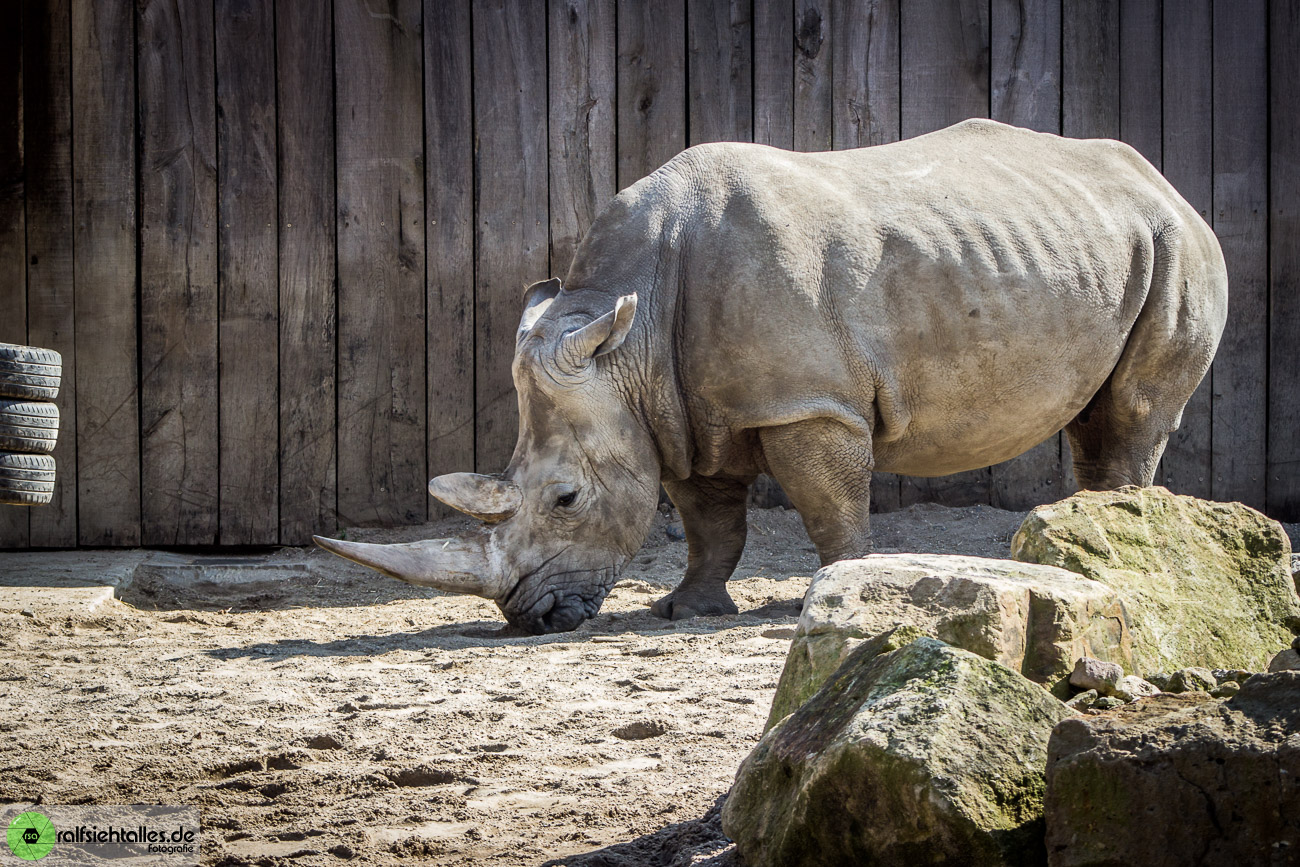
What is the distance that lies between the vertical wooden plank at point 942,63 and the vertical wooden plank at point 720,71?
0.80 meters

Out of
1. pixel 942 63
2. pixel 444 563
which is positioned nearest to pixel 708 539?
pixel 444 563

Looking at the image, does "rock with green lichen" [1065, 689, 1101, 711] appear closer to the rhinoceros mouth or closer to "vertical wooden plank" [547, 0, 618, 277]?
the rhinoceros mouth

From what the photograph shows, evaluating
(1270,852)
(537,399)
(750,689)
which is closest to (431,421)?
(537,399)

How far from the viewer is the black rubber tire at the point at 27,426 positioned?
13.9 ft

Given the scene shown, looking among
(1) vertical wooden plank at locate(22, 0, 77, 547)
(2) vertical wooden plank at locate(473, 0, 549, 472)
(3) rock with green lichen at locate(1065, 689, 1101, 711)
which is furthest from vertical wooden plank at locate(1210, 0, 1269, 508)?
(1) vertical wooden plank at locate(22, 0, 77, 547)

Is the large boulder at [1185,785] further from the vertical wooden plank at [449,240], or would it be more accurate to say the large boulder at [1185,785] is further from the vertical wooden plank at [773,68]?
the vertical wooden plank at [773,68]

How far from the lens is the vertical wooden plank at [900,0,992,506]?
6.86 meters

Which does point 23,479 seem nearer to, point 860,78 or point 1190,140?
point 860,78

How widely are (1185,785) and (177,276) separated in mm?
5833

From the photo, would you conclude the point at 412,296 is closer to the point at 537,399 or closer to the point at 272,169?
the point at 272,169

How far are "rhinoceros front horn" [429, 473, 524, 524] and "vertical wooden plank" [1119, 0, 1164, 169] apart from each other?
4.14 m

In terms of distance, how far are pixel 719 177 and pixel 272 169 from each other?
2774 millimetres

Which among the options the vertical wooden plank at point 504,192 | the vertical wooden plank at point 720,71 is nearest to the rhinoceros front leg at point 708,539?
the vertical wooden plank at point 504,192

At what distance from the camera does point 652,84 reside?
6.79 metres
